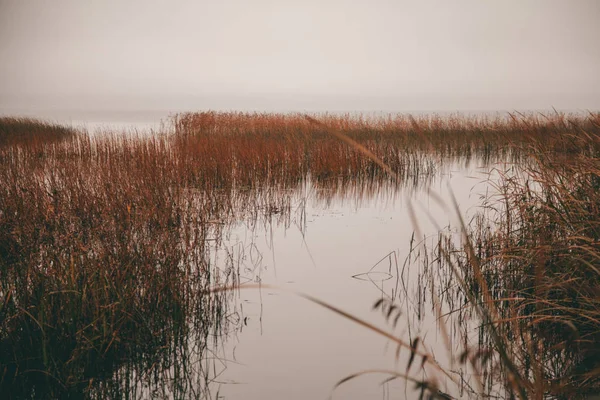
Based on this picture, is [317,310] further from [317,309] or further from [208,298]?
[208,298]

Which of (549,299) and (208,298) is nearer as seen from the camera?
(549,299)

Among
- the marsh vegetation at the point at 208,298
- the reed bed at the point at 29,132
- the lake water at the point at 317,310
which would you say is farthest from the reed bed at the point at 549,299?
the reed bed at the point at 29,132

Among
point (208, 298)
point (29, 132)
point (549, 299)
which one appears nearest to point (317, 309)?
point (208, 298)

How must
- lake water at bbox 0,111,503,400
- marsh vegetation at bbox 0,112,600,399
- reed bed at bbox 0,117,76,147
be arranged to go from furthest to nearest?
reed bed at bbox 0,117,76,147 → lake water at bbox 0,111,503,400 → marsh vegetation at bbox 0,112,600,399

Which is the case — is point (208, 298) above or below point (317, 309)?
above

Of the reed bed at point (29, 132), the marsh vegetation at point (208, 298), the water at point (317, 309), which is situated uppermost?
the reed bed at point (29, 132)

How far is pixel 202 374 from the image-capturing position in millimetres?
2676

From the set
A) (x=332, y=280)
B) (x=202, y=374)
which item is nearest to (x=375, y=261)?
(x=332, y=280)

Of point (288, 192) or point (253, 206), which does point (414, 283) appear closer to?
point (253, 206)

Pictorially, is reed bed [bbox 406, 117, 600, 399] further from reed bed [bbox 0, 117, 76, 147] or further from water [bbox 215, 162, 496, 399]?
reed bed [bbox 0, 117, 76, 147]

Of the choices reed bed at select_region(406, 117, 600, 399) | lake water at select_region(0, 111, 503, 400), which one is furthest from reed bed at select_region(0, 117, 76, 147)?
reed bed at select_region(406, 117, 600, 399)

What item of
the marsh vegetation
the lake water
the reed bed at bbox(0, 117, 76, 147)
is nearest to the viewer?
the marsh vegetation

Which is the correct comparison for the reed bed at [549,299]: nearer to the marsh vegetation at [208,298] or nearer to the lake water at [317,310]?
the marsh vegetation at [208,298]

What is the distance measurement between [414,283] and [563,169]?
138cm
